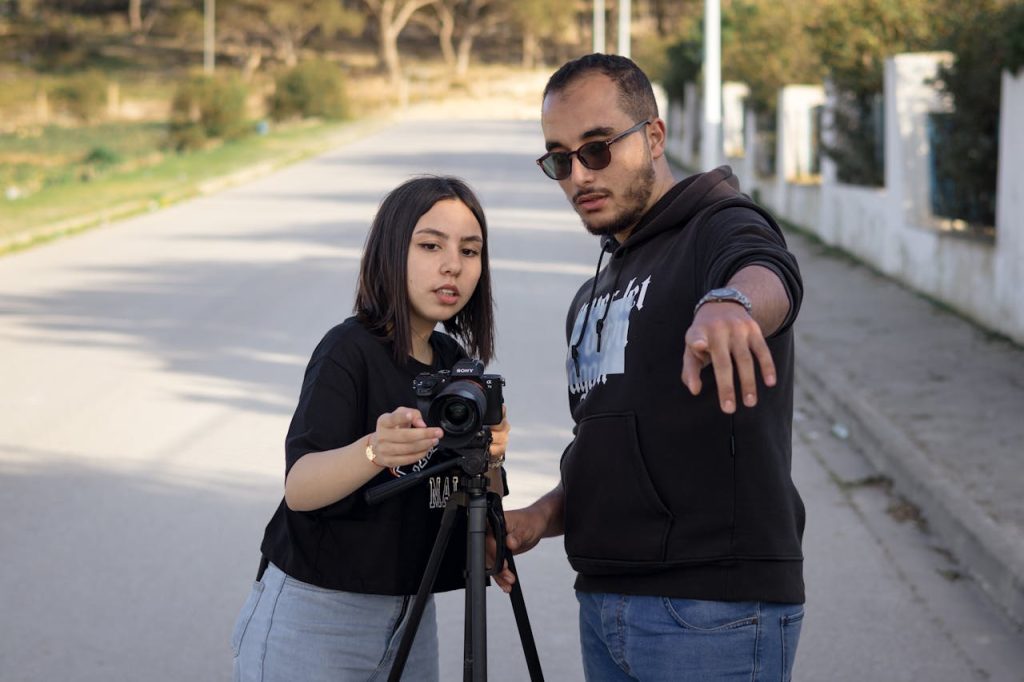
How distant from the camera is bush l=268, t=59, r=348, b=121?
177ft

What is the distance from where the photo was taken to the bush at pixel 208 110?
43969 mm

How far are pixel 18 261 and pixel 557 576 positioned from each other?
1165 centimetres

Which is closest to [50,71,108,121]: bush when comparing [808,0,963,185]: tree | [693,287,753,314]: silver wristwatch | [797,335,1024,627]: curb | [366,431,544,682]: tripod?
[808,0,963,185]: tree

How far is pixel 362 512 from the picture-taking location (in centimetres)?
273

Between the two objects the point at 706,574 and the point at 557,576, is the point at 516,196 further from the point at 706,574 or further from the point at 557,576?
the point at 706,574

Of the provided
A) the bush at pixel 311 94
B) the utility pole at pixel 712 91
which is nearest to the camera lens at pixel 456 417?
the utility pole at pixel 712 91

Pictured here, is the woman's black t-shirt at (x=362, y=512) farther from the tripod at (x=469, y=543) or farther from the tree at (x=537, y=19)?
the tree at (x=537, y=19)

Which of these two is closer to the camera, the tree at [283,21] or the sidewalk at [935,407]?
the sidewalk at [935,407]

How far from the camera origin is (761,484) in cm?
241

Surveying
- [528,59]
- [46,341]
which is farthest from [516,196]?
[528,59]

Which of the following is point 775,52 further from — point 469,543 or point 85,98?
point 85,98

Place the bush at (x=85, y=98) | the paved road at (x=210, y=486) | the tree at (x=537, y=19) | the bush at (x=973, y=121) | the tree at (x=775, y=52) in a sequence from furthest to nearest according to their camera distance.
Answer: the tree at (x=537, y=19)
the bush at (x=85, y=98)
the tree at (x=775, y=52)
the bush at (x=973, y=121)
the paved road at (x=210, y=486)

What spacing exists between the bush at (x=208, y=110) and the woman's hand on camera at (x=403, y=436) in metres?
42.9

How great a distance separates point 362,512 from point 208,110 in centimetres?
4333
